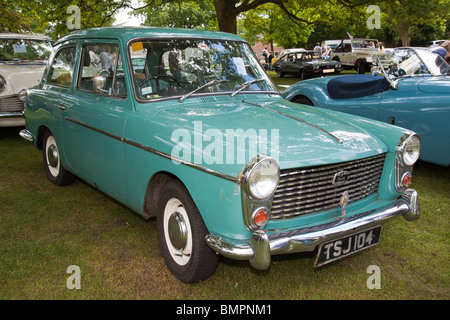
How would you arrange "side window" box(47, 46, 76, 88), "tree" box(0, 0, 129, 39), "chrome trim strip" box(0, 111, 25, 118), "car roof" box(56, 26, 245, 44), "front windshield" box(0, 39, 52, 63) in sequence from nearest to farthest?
"car roof" box(56, 26, 245, 44) → "side window" box(47, 46, 76, 88) → "chrome trim strip" box(0, 111, 25, 118) → "front windshield" box(0, 39, 52, 63) → "tree" box(0, 0, 129, 39)

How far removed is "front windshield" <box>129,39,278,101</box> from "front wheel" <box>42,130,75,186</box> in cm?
172

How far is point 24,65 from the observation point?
734 cm

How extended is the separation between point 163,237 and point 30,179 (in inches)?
112

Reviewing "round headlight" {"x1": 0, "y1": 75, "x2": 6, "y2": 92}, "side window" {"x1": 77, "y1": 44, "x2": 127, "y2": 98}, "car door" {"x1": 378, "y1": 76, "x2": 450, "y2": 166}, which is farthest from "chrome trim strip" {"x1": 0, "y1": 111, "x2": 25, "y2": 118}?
"car door" {"x1": 378, "y1": 76, "x2": 450, "y2": 166}

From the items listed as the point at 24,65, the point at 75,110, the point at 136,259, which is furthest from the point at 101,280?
the point at 24,65

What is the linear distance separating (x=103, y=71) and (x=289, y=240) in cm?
232

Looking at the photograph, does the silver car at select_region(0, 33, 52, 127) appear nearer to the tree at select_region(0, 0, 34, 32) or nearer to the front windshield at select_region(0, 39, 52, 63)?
the front windshield at select_region(0, 39, 52, 63)

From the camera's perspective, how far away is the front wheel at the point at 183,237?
2.46 meters

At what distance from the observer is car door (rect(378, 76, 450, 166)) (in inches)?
175

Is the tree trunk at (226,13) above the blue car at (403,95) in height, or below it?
above

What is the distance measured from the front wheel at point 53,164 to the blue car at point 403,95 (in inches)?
141

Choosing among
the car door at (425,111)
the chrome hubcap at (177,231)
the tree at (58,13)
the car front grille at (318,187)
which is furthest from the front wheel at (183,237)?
the tree at (58,13)

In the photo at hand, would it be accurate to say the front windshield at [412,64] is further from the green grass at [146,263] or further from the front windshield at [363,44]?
the front windshield at [363,44]

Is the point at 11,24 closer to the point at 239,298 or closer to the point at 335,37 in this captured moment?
the point at 239,298
